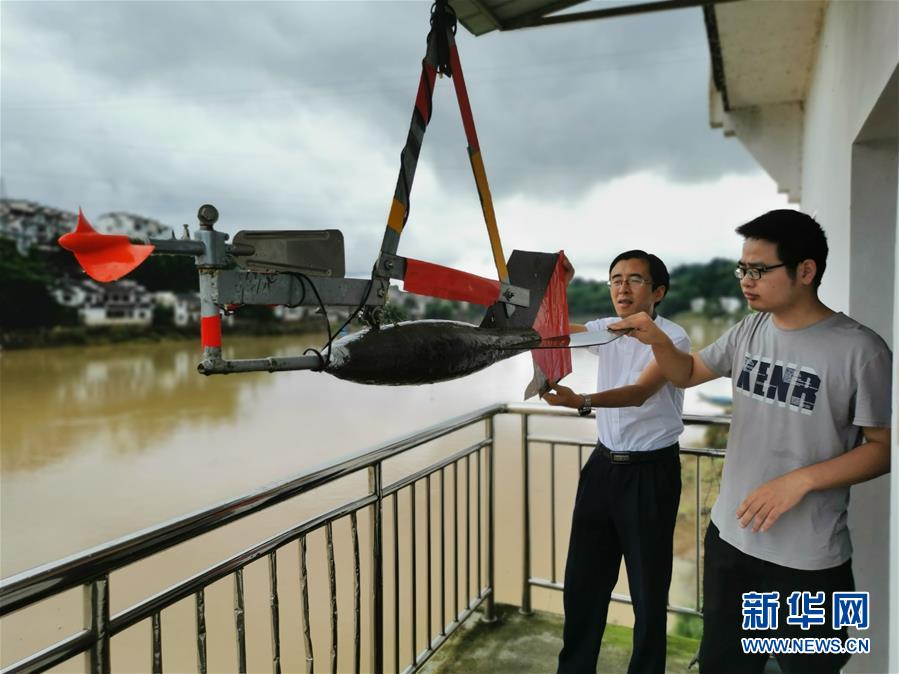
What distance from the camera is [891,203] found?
160 cm

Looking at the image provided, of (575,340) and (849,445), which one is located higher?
(575,340)

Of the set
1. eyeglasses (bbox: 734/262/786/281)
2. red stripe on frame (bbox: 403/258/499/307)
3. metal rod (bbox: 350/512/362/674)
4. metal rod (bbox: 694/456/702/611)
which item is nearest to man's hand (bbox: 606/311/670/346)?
eyeglasses (bbox: 734/262/786/281)

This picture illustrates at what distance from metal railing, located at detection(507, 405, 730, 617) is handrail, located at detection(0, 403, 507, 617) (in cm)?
107

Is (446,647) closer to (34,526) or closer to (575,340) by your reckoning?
(575,340)

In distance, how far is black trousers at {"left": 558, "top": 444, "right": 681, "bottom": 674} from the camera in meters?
1.64

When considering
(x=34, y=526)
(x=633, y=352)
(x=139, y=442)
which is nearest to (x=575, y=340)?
(x=633, y=352)

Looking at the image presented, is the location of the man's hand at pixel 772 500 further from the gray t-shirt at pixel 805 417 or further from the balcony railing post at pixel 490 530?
the balcony railing post at pixel 490 530

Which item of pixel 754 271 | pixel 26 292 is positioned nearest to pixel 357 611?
pixel 754 271

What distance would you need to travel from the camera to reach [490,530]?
2.62 meters

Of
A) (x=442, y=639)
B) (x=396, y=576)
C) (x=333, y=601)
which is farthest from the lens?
(x=442, y=639)

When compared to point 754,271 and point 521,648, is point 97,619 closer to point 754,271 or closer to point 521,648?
point 754,271

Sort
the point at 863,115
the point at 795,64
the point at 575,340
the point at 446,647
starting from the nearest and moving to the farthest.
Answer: the point at 575,340, the point at 863,115, the point at 446,647, the point at 795,64

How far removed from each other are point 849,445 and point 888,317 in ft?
1.88

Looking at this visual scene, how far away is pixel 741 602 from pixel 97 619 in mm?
1346
